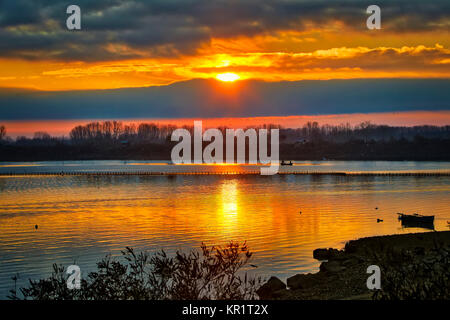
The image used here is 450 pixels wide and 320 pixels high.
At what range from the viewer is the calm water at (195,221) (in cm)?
3503

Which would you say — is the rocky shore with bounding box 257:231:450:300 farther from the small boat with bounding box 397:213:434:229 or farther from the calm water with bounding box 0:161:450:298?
the small boat with bounding box 397:213:434:229

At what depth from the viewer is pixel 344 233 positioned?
44375 mm

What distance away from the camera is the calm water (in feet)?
115

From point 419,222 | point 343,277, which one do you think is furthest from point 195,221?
point 343,277

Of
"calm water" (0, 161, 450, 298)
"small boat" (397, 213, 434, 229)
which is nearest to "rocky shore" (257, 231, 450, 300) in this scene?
"calm water" (0, 161, 450, 298)

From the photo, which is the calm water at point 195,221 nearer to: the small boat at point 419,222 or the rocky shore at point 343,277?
the small boat at point 419,222

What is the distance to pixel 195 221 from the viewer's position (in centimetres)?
5484

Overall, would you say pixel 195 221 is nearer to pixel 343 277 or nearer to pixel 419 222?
pixel 419 222

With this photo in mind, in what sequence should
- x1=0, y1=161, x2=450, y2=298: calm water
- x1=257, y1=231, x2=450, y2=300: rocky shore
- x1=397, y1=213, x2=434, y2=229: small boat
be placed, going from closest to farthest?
x1=257, y1=231, x2=450, y2=300: rocky shore
x1=0, y1=161, x2=450, y2=298: calm water
x1=397, y1=213, x2=434, y2=229: small boat

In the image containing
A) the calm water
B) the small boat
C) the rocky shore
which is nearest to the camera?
the rocky shore

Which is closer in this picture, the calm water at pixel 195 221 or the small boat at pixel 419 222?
the calm water at pixel 195 221

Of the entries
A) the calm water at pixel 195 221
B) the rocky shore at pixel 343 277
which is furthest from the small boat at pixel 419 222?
the rocky shore at pixel 343 277

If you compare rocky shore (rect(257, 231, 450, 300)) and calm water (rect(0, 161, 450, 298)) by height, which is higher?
rocky shore (rect(257, 231, 450, 300))
